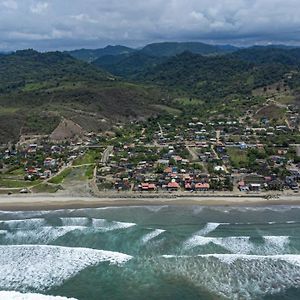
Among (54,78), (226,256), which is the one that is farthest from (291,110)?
(54,78)

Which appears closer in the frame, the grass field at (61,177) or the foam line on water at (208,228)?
the foam line on water at (208,228)

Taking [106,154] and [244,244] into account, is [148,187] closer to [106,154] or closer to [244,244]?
[244,244]

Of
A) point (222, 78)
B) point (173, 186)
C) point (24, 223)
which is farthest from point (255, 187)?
point (222, 78)

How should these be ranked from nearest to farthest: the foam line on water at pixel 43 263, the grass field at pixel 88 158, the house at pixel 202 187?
1. the foam line on water at pixel 43 263
2. the house at pixel 202 187
3. the grass field at pixel 88 158

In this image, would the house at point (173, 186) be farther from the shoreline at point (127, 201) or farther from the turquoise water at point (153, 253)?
the turquoise water at point (153, 253)

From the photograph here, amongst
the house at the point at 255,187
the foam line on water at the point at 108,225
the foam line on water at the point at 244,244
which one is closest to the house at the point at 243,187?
the house at the point at 255,187
